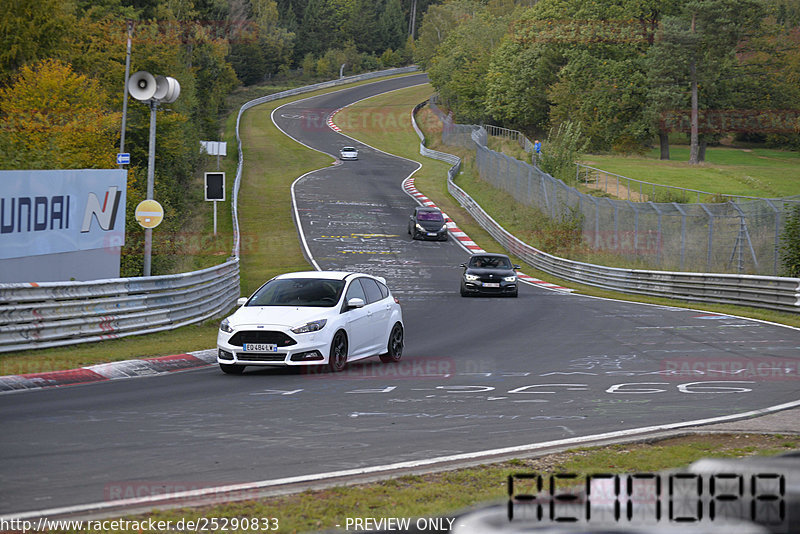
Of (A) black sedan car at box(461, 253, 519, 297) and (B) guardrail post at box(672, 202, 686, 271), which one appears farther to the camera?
(B) guardrail post at box(672, 202, 686, 271)

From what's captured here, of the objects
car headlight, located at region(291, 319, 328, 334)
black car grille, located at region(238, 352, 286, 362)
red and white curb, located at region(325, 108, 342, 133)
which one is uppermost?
red and white curb, located at region(325, 108, 342, 133)

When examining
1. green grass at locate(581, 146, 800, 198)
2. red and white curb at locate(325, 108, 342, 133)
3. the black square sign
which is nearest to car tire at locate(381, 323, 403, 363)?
the black square sign

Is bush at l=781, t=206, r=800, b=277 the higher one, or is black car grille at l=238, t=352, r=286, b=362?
bush at l=781, t=206, r=800, b=277

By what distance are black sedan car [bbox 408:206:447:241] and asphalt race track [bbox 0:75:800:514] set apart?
80.0 ft

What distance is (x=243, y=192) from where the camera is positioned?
63031mm

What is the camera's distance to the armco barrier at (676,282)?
1037 inches

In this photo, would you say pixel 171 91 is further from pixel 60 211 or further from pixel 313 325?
pixel 313 325

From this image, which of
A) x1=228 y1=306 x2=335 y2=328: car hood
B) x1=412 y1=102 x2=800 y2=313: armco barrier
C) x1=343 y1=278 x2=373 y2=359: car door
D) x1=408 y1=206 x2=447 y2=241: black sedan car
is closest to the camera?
x1=228 y1=306 x2=335 y2=328: car hood

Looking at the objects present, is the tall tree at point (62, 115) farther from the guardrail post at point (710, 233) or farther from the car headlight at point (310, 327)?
the car headlight at point (310, 327)

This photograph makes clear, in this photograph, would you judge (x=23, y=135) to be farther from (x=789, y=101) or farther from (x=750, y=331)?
(x=789, y=101)

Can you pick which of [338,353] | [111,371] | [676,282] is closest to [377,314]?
[338,353]

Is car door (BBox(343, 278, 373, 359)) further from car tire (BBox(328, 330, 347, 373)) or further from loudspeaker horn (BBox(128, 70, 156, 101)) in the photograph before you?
loudspeaker horn (BBox(128, 70, 156, 101))

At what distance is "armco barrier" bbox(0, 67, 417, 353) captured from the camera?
15.5m

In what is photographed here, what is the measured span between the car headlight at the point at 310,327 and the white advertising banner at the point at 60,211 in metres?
6.25
